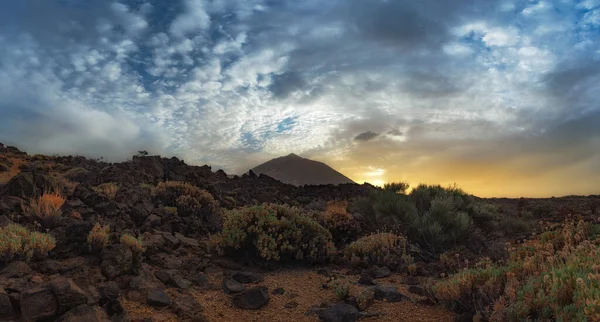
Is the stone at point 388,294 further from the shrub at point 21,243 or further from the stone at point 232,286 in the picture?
the shrub at point 21,243

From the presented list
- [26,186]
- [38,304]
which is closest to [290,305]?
[38,304]

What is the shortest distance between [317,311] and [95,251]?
398cm

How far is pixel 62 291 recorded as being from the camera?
507 centimetres

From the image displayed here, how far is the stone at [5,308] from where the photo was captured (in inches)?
194

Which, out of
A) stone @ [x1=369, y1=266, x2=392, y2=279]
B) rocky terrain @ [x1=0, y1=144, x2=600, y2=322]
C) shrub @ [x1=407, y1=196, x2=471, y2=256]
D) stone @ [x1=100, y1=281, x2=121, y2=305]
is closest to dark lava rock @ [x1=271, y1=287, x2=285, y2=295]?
rocky terrain @ [x1=0, y1=144, x2=600, y2=322]

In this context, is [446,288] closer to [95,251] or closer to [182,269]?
[182,269]

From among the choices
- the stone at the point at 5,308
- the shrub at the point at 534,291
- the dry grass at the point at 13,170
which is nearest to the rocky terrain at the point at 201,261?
the stone at the point at 5,308

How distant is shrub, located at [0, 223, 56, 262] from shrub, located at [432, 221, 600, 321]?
241 inches

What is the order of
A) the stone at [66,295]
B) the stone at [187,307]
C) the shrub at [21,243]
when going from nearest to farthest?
the stone at [66,295] → the stone at [187,307] → the shrub at [21,243]

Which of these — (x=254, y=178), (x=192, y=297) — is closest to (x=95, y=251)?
(x=192, y=297)

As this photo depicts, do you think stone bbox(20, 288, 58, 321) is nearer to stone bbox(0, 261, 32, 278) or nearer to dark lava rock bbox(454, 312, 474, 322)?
stone bbox(0, 261, 32, 278)


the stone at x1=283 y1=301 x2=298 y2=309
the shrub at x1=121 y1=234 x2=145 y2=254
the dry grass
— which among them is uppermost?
the dry grass

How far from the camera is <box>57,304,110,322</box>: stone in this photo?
4852 mm

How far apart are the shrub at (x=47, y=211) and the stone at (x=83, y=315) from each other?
156 inches
